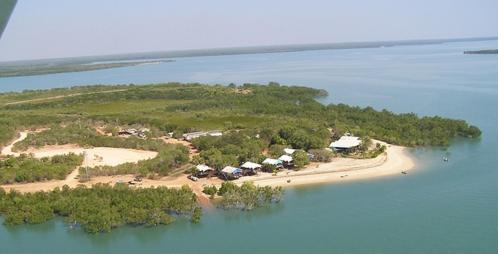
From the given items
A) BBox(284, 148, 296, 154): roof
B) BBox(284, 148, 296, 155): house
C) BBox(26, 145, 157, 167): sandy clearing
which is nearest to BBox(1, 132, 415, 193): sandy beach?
BBox(26, 145, 157, 167): sandy clearing

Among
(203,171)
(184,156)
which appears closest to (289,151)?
(203,171)

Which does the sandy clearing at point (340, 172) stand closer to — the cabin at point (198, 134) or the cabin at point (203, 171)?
the cabin at point (203, 171)

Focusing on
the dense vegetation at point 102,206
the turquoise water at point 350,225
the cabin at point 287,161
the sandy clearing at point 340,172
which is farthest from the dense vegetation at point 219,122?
the turquoise water at point 350,225

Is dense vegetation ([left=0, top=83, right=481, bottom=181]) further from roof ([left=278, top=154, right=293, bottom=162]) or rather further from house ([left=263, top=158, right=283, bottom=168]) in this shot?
roof ([left=278, top=154, right=293, bottom=162])

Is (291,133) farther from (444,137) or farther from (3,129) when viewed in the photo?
(3,129)

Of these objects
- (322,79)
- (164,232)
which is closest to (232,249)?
(164,232)

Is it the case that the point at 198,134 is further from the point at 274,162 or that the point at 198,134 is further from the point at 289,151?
the point at 274,162
